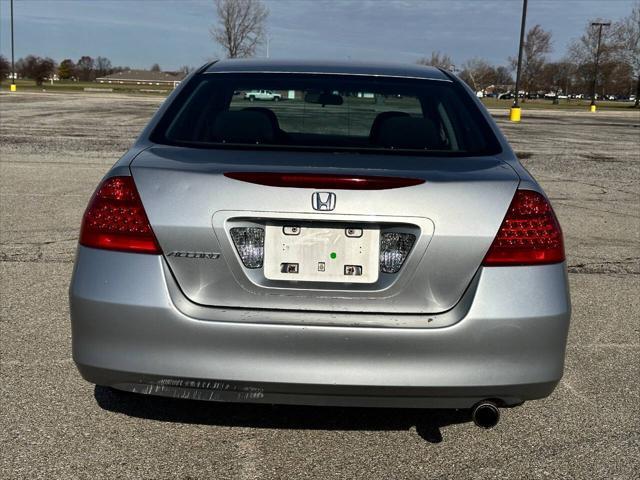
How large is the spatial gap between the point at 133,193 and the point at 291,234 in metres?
0.56

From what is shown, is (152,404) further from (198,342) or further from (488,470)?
(488,470)

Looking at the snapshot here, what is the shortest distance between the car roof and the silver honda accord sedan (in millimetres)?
1015

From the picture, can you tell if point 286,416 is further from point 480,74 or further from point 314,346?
point 480,74

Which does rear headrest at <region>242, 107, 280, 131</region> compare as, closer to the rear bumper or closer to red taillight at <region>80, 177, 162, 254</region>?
red taillight at <region>80, 177, 162, 254</region>

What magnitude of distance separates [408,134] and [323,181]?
816mm

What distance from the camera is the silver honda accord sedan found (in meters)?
2.45

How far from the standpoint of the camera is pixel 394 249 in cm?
249

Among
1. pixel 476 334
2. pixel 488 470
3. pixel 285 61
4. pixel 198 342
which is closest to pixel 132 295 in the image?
pixel 198 342

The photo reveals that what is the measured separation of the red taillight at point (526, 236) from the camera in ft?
8.26

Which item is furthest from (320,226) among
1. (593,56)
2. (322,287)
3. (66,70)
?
(66,70)

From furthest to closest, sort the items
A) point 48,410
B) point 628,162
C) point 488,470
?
point 628,162
point 48,410
point 488,470

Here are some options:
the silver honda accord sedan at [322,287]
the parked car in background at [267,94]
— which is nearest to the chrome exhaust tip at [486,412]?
the silver honda accord sedan at [322,287]

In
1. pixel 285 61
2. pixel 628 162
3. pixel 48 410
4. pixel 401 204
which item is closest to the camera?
pixel 401 204

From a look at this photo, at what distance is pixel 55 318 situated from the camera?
4.50 metres
